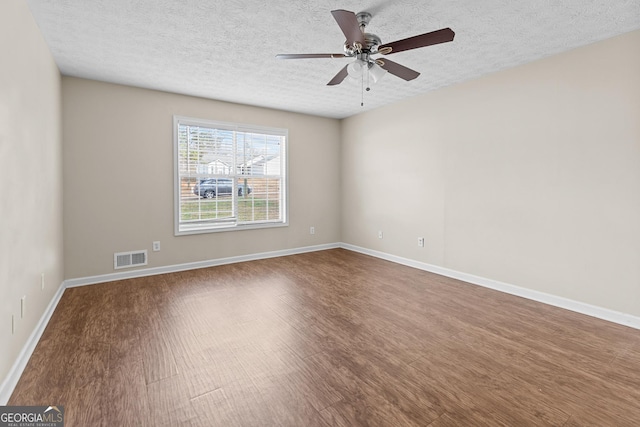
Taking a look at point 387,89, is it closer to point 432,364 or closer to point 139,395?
point 432,364

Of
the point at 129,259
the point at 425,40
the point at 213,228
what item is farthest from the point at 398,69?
the point at 129,259

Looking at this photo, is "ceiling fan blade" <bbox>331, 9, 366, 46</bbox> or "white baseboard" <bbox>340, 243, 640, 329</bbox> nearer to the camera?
"ceiling fan blade" <bbox>331, 9, 366, 46</bbox>

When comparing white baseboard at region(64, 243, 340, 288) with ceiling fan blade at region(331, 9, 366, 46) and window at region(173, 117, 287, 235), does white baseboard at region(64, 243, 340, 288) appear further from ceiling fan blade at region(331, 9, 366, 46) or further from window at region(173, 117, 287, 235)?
ceiling fan blade at region(331, 9, 366, 46)

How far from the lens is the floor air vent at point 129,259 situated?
13.2ft

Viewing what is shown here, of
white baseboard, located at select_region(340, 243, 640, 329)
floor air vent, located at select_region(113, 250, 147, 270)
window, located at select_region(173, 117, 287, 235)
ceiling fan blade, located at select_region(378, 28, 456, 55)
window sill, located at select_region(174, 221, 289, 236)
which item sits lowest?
white baseboard, located at select_region(340, 243, 640, 329)

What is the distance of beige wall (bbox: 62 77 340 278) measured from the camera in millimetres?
3734

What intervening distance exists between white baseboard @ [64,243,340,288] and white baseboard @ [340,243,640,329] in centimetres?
177

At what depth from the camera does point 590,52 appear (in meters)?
2.88

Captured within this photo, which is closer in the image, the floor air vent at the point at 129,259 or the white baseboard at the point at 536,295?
the white baseboard at the point at 536,295

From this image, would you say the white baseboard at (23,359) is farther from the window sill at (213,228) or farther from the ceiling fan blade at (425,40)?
the ceiling fan blade at (425,40)

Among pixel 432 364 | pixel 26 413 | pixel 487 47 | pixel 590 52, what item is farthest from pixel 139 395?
pixel 590 52

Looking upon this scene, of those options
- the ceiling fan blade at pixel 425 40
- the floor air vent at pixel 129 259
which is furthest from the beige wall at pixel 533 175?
the floor air vent at pixel 129 259

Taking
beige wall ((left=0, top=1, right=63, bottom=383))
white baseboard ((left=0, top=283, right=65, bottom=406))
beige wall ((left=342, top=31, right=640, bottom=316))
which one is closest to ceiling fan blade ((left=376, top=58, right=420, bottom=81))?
beige wall ((left=342, top=31, right=640, bottom=316))

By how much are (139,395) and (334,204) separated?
4724 millimetres
